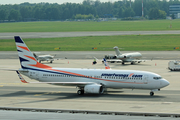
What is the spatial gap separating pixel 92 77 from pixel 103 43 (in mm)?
87850

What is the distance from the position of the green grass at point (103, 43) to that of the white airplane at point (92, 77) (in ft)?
223

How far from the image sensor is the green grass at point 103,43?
123 m

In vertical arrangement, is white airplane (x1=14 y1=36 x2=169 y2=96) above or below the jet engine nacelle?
above

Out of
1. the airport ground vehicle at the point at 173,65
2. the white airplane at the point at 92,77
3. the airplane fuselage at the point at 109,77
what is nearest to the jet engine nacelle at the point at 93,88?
the white airplane at the point at 92,77

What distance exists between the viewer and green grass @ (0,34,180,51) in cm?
12312

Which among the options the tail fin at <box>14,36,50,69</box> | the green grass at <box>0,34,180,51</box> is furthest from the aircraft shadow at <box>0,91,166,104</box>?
the green grass at <box>0,34,180,51</box>

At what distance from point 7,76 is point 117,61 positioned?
32.1m

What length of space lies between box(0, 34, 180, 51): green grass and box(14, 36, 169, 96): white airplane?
67.9 meters

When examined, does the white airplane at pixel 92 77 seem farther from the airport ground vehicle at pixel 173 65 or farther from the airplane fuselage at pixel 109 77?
the airport ground vehicle at pixel 173 65

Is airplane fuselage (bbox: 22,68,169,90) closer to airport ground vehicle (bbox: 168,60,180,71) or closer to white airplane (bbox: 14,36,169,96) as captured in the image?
white airplane (bbox: 14,36,169,96)

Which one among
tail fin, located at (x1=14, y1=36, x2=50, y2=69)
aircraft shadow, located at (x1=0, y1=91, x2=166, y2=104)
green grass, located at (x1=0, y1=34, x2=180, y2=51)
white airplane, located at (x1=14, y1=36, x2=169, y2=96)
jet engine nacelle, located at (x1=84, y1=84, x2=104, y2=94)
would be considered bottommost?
green grass, located at (x1=0, y1=34, x2=180, y2=51)

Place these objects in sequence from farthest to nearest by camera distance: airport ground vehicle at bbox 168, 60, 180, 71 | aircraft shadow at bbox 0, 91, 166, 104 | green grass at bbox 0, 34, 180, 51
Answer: green grass at bbox 0, 34, 180, 51, airport ground vehicle at bbox 168, 60, 180, 71, aircraft shadow at bbox 0, 91, 166, 104

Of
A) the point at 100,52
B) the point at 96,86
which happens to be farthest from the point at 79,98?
the point at 100,52

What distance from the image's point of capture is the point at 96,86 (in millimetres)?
48312
